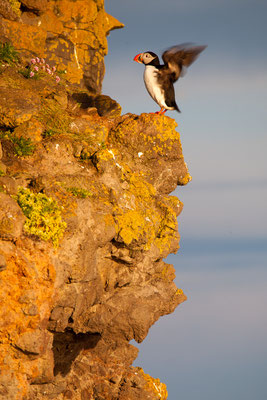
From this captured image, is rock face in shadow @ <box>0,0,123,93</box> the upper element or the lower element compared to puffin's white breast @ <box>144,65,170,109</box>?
upper

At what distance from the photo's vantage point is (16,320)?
432 inches

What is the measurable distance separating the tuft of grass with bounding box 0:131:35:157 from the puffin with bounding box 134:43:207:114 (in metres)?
4.05

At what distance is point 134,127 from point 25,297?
574 cm

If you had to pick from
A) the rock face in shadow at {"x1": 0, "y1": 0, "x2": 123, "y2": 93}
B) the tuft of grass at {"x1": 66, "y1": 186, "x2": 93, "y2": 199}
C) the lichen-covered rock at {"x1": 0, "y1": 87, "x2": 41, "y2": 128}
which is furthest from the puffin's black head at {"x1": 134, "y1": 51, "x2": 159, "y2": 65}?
the tuft of grass at {"x1": 66, "y1": 186, "x2": 93, "y2": 199}

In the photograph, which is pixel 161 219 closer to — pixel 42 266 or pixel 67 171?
pixel 67 171

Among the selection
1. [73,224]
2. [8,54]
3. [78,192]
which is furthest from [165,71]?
[73,224]

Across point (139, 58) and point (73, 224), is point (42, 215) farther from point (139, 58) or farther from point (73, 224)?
point (139, 58)

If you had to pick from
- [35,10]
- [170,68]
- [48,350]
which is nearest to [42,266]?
[48,350]

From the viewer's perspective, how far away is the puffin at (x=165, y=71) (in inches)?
605

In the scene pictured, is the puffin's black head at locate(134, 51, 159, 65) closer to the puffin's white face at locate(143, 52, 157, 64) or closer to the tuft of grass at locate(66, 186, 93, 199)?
the puffin's white face at locate(143, 52, 157, 64)

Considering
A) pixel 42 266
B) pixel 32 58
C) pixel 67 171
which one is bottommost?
pixel 42 266

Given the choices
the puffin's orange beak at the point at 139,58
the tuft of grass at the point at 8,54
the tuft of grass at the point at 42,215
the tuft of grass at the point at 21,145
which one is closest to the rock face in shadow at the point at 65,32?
the tuft of grass at the point at 8,54

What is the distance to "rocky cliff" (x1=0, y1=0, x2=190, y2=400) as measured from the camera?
11.2 metres

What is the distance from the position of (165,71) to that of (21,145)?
4.85 meters
